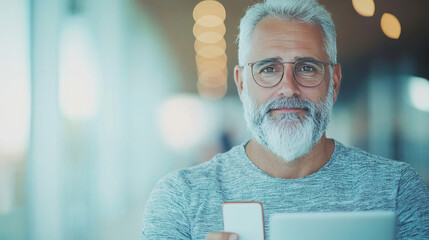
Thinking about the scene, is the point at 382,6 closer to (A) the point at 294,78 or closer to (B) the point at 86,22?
(A) the point at 294,78

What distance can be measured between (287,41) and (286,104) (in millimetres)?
274

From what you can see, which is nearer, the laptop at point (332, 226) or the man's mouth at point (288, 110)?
the laptop at point (332, 226)

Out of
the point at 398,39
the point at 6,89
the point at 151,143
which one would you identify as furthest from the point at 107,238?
the point at 398,39

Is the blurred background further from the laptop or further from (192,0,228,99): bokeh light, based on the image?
the laptop

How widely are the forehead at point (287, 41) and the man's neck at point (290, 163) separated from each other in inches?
14.8

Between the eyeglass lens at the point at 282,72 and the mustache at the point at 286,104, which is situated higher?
the eyeglass lens at the point at 282,72

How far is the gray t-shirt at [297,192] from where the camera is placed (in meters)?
1.58

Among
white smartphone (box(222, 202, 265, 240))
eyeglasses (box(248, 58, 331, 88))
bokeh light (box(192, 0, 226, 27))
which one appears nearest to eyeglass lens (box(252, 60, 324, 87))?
eyeglasses (box(248, 58, 331, 88))

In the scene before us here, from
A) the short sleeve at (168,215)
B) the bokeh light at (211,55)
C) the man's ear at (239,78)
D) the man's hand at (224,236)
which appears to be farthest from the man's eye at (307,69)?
the man's hand at (224,236)

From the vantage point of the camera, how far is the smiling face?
5.32 ft

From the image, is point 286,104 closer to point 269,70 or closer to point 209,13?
point 269,70

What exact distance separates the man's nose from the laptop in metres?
0.64

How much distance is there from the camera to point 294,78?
1628mm

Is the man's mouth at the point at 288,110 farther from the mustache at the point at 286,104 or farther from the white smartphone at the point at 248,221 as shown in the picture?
the white smartphone at the point at 248,221
